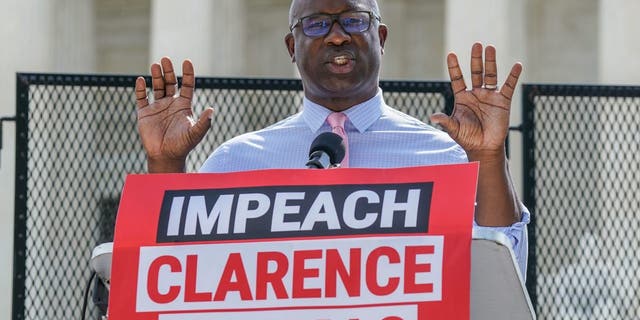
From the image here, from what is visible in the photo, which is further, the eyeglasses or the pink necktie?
the eyeglasses

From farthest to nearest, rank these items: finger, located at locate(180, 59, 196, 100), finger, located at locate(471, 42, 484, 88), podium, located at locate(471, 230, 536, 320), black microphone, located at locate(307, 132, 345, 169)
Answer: finger, located at locate(180, 59, 196, 100) → finger, located at locate(471, 42, 484, 88) → black microphone, located at locate(307, 132, 345, 169) → podium, located at locate(471, 230, 536, 320)

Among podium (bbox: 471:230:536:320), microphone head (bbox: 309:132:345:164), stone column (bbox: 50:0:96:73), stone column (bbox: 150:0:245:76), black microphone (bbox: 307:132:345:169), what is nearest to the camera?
podium (bbox: 471:230:536:320)

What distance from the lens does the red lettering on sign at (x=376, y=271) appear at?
3576 mm

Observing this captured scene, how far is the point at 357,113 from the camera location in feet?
15.2

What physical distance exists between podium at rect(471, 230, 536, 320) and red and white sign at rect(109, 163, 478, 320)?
1.2 inches

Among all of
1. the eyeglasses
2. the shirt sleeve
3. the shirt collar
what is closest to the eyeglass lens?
the eyeglasses

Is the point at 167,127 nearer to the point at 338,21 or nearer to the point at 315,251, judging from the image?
the point at 338,21

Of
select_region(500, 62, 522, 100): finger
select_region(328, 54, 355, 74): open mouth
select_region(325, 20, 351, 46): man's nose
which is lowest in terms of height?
select_region(500, 62, 522, 100): finger

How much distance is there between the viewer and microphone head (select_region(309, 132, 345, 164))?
158 inches

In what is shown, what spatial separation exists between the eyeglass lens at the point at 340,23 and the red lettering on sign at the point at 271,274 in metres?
1.07

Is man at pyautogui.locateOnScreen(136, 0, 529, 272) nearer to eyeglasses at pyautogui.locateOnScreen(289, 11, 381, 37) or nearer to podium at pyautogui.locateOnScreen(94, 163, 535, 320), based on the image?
eyeglasses at pyautogui.locateOnScreen(289, 11, 381, 37)

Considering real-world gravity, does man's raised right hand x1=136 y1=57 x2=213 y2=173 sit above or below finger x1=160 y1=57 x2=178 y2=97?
below

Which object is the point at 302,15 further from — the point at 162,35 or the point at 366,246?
the point at 162,35

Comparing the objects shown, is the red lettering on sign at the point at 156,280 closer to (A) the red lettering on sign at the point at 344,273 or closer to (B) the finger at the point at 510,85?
(A) the red lettering on sign at the point at 344,273
